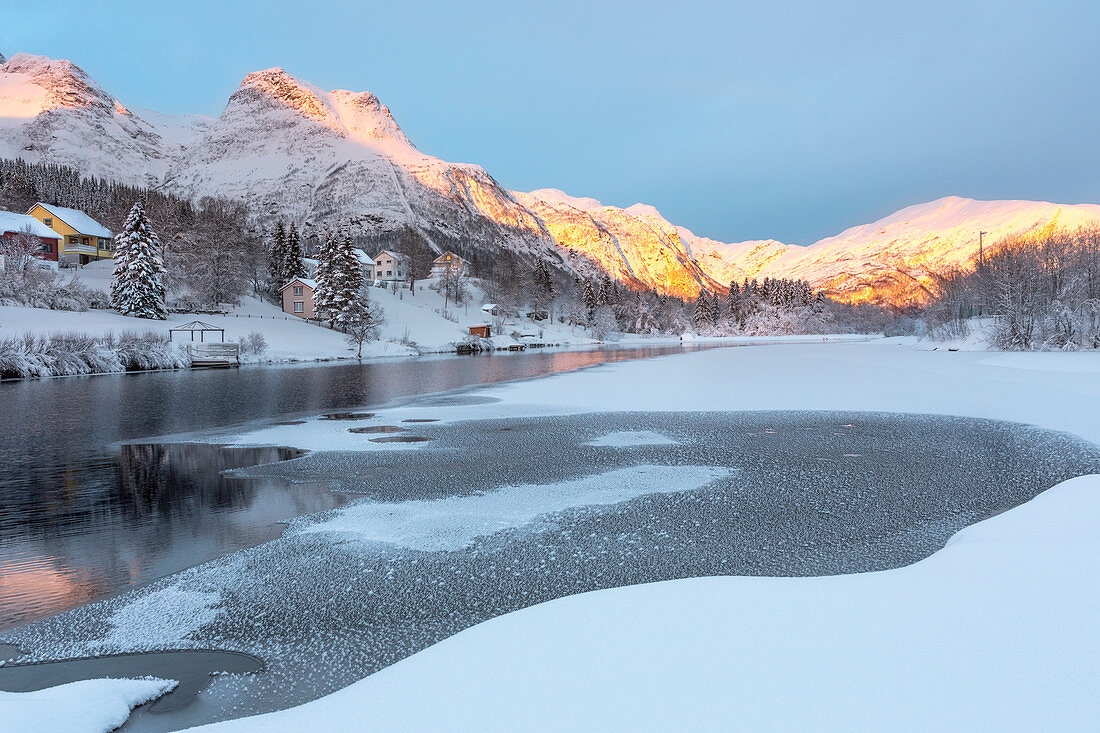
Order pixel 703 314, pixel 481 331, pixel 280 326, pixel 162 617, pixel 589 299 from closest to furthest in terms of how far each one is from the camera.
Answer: pixel 162 617
pixel 280 326
pixel 481 331
pixel 589 299
pixel 703 314

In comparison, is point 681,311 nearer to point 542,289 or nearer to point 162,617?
point 542,289

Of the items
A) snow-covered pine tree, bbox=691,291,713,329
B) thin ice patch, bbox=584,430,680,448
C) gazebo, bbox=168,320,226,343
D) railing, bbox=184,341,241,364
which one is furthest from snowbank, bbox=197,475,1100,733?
snow-covered pine tree, bbox=691,291,713,329

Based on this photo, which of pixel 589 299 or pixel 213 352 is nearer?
pixel 213 352

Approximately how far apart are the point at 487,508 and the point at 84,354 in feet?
135

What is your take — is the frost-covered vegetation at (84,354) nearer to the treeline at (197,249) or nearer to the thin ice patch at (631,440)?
the treeline at (197,249)

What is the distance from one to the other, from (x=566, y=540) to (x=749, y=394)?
1786 cm

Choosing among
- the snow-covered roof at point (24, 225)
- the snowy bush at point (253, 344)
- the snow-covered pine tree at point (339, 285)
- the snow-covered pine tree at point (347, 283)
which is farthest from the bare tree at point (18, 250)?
the snow-covered pine tree at point (347, 283)

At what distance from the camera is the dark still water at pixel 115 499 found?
6.37 m

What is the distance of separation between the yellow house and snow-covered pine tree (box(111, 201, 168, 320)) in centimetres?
2746

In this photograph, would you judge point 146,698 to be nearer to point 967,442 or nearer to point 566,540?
point 566,540

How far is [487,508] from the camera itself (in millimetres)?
8602

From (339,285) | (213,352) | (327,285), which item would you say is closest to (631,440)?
(213,352)

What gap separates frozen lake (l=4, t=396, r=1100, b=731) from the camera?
4918 millimetres

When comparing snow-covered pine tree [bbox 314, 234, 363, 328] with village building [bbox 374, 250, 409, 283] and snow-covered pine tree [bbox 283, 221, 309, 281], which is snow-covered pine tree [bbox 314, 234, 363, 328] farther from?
village building [bbox 374, 250, 409, 283]
